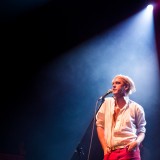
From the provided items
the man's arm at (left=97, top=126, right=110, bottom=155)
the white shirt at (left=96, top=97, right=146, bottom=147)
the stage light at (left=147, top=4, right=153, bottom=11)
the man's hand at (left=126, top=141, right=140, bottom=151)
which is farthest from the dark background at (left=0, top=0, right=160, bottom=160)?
the man's hand at (left=126, top=141, right=140, bottom=151)

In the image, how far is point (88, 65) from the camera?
15.4ft

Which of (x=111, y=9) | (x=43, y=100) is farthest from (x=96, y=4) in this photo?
(x=43, y=100)

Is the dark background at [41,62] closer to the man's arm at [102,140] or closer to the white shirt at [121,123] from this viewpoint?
the white shirt at [121,123]

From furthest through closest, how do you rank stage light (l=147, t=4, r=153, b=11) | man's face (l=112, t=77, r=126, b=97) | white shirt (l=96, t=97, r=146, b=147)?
stage light (l=147, t=4, r=153, b=11), man's face (l=112, t=77, r=126, b=97), white shirt (l=96, t=97, r=146, b=147)

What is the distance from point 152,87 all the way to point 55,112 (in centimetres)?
155

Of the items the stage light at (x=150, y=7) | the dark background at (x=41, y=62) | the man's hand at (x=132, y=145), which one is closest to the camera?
the man's hand at (x=132, y=145)

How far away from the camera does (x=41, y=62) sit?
4770 mm

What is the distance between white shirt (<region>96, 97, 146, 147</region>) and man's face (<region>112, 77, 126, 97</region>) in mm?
117

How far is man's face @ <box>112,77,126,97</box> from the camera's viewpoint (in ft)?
11.6

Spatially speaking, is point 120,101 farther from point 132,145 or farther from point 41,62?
point 41,62

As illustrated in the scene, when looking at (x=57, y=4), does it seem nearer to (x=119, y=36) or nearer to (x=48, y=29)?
(x=48, y=29)

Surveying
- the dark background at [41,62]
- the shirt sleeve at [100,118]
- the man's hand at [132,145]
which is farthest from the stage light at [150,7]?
the man's hand at [132,145]

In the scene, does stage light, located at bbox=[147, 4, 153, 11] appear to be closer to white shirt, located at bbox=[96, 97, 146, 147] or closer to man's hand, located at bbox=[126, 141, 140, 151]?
white shirt, located at bbox=[96, 97, 146, 147]

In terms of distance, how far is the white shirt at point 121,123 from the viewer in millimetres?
3275
